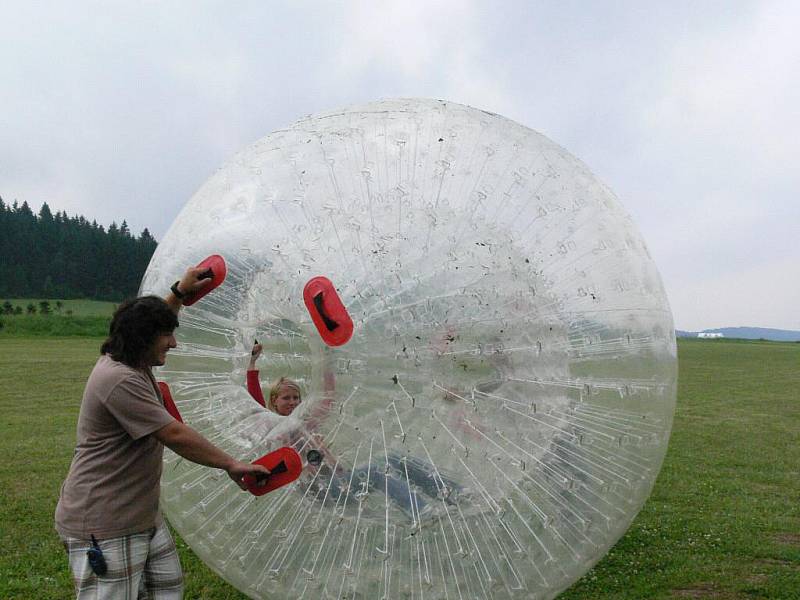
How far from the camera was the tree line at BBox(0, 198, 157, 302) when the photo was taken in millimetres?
61000

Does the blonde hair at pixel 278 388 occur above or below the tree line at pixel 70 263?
below

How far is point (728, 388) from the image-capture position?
634 inches

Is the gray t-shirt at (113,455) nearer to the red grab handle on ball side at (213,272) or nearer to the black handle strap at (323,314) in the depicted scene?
the red grab handle on ball side at (213,272)

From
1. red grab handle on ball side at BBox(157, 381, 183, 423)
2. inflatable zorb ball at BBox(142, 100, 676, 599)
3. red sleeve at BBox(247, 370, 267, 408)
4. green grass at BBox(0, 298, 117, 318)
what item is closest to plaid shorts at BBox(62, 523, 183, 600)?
inflatable zorb ball at BBox(142, 100, 676, 599)

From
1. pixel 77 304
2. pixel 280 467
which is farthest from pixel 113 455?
pixel 77 304

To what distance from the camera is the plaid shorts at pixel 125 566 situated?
2.58m

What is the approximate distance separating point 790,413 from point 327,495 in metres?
11.8

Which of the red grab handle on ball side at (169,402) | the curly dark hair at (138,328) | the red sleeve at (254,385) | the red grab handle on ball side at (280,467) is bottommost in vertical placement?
the red grab handle on ball side at (280,467)

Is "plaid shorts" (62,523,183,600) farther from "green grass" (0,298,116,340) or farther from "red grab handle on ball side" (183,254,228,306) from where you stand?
"green grass" (0,298,116,340)

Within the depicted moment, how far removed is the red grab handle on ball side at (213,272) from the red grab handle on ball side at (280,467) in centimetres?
67

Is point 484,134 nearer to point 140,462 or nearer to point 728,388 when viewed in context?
point 140,462

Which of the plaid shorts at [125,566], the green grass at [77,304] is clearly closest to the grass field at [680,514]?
the plaid shorts at [125,566]

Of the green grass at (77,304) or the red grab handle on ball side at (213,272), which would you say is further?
the green grass at (77,304)

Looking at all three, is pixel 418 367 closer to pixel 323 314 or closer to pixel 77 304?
pixel 323 314
